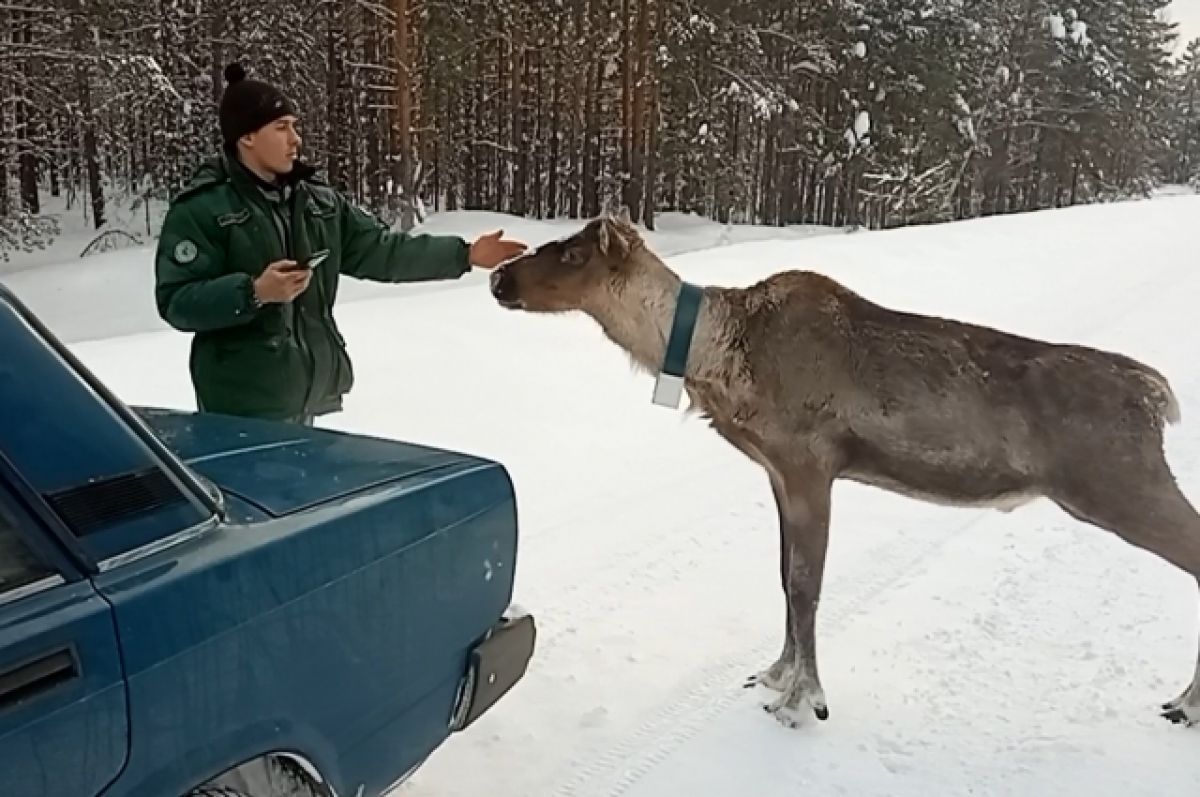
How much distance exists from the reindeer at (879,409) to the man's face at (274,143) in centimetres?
130

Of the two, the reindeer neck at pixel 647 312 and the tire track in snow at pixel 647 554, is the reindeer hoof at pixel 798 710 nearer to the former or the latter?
the tire track in snow at pixel 647 554

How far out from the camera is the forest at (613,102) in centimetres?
2455

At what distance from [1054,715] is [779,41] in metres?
39.4

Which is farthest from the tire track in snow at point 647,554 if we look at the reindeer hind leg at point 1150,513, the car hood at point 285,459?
the reindeer hind leg at point 1150,513

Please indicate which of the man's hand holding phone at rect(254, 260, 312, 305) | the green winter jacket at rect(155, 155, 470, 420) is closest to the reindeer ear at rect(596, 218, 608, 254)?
the green winter jacket at rect(155, 155, 470, 420)

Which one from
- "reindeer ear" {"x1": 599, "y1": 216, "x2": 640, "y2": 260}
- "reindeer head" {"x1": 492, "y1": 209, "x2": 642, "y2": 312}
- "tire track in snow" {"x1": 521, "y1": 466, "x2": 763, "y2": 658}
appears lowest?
"tire track in snow" {"x1": 521, "y1": 466, "x2": 763, "y2": 658}

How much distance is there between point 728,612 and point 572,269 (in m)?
1.82

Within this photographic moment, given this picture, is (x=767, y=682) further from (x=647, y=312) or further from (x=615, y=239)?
(x=615, y=239)

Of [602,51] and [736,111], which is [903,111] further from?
[602,51]

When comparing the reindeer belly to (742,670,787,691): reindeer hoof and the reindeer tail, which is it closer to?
the reindeer tail

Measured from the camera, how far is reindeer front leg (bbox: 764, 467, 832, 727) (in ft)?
13.8

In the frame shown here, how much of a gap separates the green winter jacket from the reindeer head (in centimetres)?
63

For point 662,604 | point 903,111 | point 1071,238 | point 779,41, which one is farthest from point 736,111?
point 662,604

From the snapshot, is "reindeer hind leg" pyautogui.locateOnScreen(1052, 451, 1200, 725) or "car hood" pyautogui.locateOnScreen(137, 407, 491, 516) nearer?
"car hood" pyautogui.locateOnScreen(137, 407, 491, 516)
